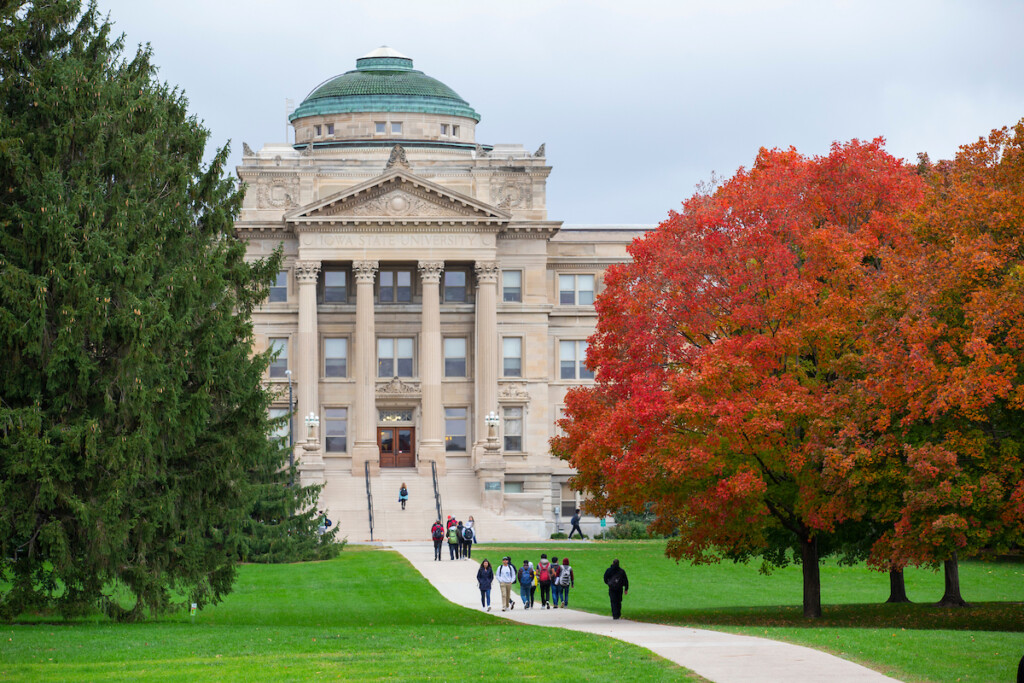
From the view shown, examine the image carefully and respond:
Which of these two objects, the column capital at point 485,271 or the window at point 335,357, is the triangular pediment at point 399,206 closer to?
the column capital at point 485,271


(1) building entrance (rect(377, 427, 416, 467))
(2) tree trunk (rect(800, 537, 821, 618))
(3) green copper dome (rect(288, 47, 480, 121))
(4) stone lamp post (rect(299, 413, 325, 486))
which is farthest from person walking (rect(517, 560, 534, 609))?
(3) green copper dome (rect(288, 47, 480, 121))

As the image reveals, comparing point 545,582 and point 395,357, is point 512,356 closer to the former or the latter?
point 395,357

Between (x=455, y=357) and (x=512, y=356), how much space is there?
9.46 ft

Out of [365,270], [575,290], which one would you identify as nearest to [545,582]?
[365,270]

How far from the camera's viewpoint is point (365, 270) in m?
72.5

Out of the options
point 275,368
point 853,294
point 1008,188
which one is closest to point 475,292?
point 275,368

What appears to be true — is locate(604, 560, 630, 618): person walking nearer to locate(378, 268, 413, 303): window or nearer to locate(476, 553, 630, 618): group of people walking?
locate(476, 553, 630, 618): group of people walking

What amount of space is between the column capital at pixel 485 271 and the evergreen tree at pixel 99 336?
40717 mm

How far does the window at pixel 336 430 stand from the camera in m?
74.5

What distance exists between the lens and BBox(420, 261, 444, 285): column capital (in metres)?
72.4

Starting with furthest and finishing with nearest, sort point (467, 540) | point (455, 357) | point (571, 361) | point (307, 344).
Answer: point (571, 361)
point (455, 357)
point (307, 344)
point (467, 540)

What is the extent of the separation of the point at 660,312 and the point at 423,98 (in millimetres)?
51918

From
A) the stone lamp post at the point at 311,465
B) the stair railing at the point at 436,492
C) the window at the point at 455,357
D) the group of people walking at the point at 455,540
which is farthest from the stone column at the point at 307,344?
the group of people walking at the point at 455,540

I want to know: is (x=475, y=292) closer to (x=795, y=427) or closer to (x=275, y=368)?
(x=275, y=368)
